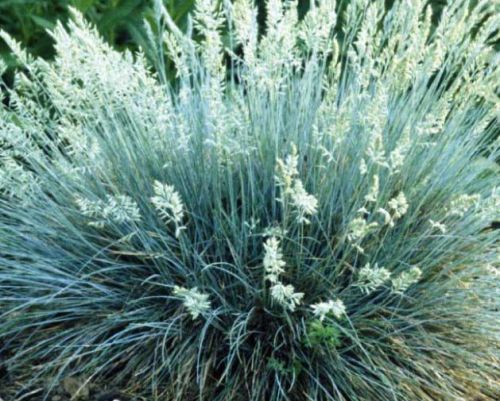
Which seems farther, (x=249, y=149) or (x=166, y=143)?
(x=166, y=143)

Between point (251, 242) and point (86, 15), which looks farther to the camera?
point (86, 15)

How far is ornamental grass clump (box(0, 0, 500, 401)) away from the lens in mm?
2896

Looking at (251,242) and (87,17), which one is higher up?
(87,17)

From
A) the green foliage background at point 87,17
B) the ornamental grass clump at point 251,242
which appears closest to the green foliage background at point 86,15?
the green foliage background at point 87,17

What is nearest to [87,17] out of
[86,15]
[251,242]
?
[86,15]

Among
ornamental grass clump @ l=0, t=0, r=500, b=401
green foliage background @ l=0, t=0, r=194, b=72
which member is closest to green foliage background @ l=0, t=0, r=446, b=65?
green foliage background @ l=0, t=0, r=194, b=72

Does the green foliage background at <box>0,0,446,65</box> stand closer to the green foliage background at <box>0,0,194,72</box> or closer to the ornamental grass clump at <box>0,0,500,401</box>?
the green foliage background at <box>0,0,194,72</box>

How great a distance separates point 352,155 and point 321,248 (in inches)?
15.9

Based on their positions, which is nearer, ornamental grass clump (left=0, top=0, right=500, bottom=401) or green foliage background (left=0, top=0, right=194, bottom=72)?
ornamental grass clump (left=0, top=0, right=500, bottom=401)

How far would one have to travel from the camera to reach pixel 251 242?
121 inches

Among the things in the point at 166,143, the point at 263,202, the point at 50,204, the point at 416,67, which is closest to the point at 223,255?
the point at 263,202

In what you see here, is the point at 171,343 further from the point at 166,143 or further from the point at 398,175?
the point at 398,175

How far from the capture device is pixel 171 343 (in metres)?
3.04

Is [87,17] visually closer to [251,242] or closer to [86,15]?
[86,15]
